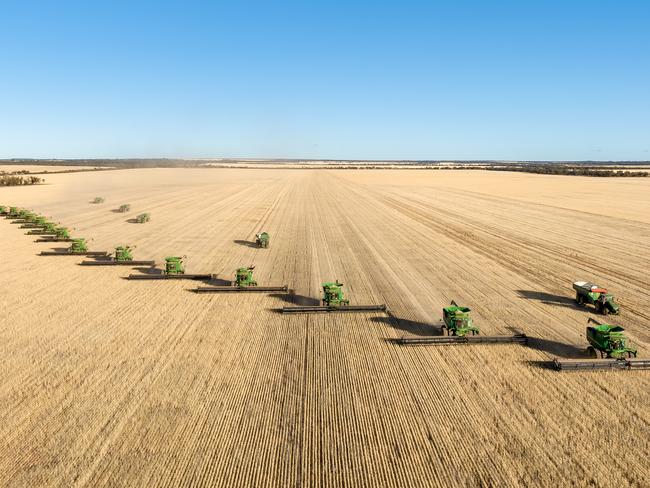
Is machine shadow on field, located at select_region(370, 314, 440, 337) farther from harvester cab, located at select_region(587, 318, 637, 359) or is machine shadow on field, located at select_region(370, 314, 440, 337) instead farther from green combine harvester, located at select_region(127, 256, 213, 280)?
green combine harvester, located at select_region(127, 256, 213, 280)

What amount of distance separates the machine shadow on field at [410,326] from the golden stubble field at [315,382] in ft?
0.43

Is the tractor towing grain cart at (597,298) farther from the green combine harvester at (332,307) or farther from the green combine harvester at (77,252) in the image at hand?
the green combine harvester at (77,252)

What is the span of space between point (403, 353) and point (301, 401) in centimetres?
463

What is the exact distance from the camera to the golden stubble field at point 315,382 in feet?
30.1

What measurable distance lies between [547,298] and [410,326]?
830cm

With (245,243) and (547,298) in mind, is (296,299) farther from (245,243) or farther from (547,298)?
(245,243)

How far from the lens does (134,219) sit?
4478cm

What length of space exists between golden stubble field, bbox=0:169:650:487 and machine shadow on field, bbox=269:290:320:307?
29 cm

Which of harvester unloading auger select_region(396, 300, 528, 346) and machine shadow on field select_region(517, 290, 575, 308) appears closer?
harvester unloading auger select_region(396, 300, 528, 346)

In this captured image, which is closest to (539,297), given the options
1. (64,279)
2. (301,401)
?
(301,401)

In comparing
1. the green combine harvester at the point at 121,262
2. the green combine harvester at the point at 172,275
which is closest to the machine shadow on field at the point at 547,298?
the green combine harvester at the point at 172,275

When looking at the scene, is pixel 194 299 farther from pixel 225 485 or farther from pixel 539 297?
pixel 539 297

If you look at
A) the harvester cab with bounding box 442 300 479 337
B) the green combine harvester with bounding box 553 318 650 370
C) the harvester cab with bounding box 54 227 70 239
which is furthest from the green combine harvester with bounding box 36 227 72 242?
the green combine harvester with bounding box 553 318 650 370

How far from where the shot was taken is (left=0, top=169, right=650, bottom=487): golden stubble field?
9.19 metres
